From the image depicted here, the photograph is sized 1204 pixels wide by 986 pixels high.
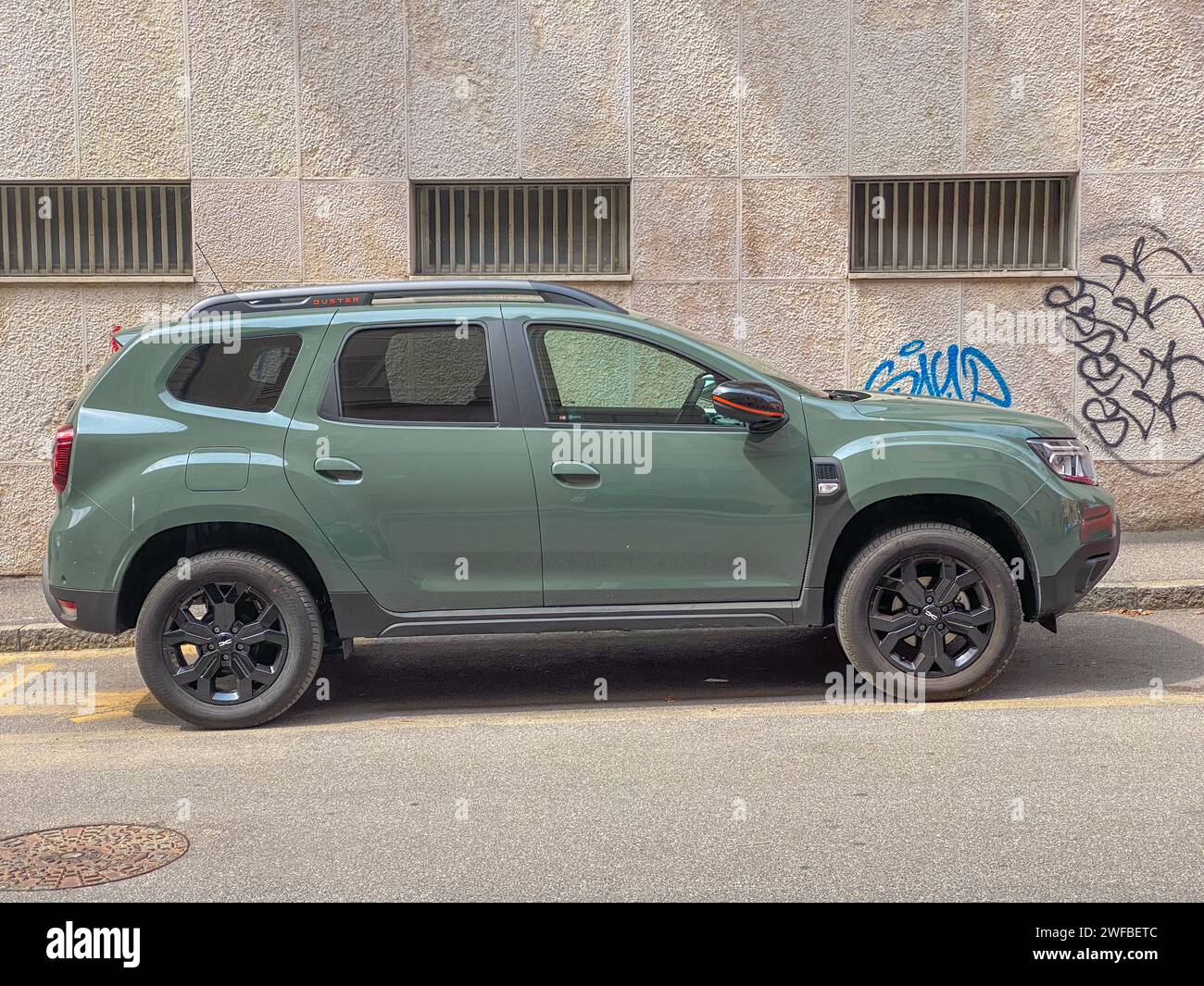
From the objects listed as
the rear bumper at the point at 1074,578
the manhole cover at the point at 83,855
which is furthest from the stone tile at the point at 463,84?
the manhole cover at the point at 83,855

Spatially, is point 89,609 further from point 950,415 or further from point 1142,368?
point 1142,368

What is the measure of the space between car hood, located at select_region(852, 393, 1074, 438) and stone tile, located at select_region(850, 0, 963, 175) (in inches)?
175

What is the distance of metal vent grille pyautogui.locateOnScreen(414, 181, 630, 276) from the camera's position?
10750mm

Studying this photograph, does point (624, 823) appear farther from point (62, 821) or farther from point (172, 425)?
point (172, 425)

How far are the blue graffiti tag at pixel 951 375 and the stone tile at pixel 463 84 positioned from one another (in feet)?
10.8

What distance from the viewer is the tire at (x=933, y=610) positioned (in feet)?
20.2

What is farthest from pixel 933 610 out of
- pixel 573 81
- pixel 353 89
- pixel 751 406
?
pixel 353 89

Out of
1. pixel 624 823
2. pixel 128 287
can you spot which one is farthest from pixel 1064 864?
pixel 128 287

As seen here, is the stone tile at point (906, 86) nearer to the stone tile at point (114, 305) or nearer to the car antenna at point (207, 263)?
the car antenna at point (207, 263)

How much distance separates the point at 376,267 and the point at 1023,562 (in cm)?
598

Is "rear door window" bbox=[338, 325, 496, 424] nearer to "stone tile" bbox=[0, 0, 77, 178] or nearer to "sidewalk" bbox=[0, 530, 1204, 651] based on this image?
"sidewalk" bbox=[0, 530, 1204, 651]

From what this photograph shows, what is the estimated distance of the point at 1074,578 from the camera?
626 cm

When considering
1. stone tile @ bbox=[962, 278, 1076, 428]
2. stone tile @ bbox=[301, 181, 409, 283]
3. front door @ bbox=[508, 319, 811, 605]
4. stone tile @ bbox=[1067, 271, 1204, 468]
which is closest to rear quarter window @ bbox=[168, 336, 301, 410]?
front door @ bbox=[508, 319, 811, 605]

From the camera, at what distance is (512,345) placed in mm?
6273
